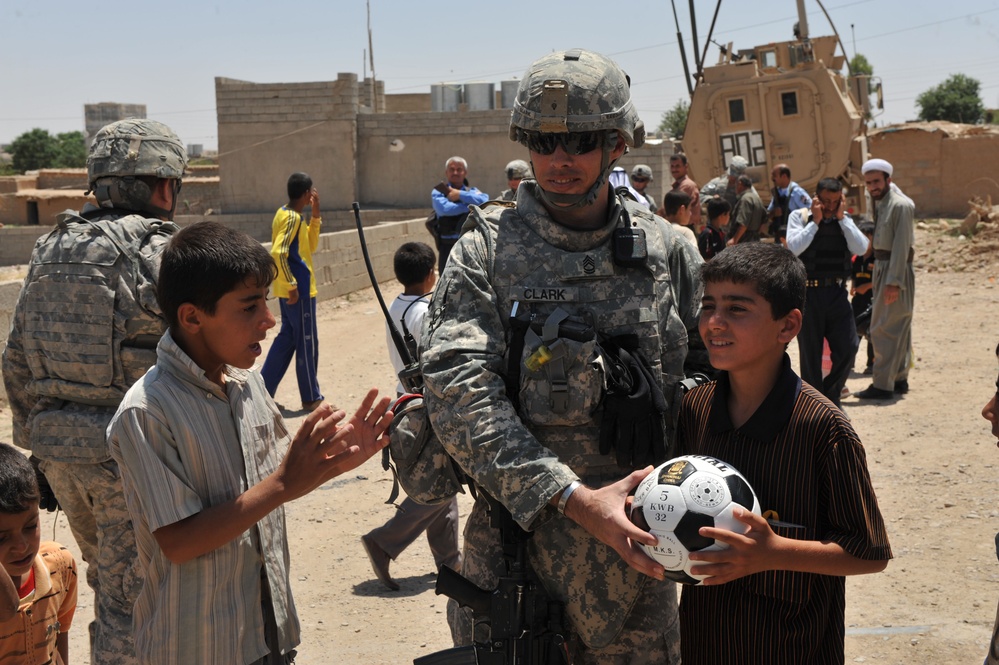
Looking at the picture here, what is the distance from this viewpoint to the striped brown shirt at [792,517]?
226 centimetres

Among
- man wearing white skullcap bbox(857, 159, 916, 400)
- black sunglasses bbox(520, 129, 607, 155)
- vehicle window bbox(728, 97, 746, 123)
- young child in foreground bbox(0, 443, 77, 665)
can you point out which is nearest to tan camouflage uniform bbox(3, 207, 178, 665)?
young child in foreground bbox(0, 443, 77, 665)

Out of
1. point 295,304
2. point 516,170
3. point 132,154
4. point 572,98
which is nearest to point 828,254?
point 516,170

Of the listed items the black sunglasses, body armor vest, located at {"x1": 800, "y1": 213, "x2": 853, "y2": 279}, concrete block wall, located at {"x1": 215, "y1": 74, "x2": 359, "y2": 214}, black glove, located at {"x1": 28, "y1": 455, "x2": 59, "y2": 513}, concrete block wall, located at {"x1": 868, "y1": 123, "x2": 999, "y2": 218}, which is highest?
concrete block wall, located at {"x1": 215, "y1": 74, "x2": 359, "y2": 214}

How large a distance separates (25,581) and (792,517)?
2.16 metres

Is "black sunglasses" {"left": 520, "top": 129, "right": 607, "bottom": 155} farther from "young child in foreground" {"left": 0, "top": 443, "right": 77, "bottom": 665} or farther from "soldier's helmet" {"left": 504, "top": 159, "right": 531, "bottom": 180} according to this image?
"soldier's helmet" {"left": 504, "top": 159, "right": 531, "bottom": 180}

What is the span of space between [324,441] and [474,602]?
56cm

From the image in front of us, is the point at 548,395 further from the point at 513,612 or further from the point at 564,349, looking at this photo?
the point at 513,612

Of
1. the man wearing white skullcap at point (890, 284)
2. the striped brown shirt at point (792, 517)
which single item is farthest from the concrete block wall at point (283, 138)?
the striped brown shirt at point (792, 517)

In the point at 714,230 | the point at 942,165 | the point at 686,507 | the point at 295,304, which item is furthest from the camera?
the point at 942,165

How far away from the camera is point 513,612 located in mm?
2477

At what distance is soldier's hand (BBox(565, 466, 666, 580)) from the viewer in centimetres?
216

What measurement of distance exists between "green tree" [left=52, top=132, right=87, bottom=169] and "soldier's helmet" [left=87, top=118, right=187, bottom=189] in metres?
45.5

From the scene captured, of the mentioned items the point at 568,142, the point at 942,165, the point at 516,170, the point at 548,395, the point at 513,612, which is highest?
the point at 942,165

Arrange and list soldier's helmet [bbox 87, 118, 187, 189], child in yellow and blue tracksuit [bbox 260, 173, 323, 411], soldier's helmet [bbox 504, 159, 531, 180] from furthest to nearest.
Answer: soldier's helmet [bbox 504, 159, 531, 180]
child in yellow and blue tracksuit [bbox 260, 173, 323, 411]
soldier's helmet [bbox 87, 118, 187, 189]
